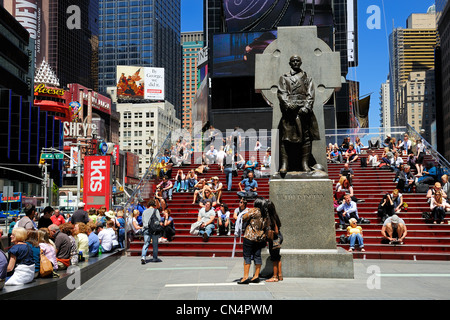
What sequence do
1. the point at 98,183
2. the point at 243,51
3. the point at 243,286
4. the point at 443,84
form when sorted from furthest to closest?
the point at 443,84
the point at 243,51
the point at 98,183
the point at 243,286

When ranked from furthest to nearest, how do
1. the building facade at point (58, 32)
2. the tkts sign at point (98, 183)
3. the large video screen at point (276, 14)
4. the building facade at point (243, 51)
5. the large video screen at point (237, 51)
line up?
the building facade at point (58, 32) → the large video screen at point (276, 14) → the large video screen at point (237, 51) → the building facade at point (243, 51) → the tkts sign at point (98, 183)

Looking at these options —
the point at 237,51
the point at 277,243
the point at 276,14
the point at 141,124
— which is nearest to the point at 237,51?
the point at 237,51

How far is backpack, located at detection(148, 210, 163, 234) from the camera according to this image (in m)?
14.6

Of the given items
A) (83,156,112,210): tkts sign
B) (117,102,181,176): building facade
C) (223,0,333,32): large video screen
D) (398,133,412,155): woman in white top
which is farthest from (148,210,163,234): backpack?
(117,102,181,176): building facade

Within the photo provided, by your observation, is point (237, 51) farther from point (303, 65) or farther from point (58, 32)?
point (58, 32)

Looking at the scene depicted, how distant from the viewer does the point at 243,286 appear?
9727 millimetres

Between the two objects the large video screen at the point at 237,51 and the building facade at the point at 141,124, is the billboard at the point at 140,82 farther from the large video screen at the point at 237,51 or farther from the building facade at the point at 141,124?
the large video screen at the point at 237,51

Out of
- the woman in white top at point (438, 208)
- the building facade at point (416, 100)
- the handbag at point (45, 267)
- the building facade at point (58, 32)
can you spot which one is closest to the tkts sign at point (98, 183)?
the woman in white top at point (438, 208)

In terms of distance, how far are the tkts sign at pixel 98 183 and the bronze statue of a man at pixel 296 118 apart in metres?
16.1

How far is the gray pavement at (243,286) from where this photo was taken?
8.75 m

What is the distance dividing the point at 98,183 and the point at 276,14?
28.7m

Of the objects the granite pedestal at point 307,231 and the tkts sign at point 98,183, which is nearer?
the granite pedestal at point 307,231
